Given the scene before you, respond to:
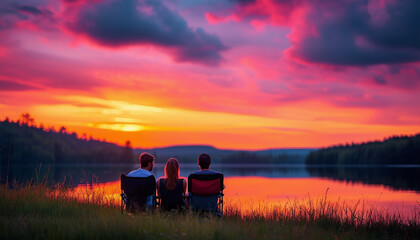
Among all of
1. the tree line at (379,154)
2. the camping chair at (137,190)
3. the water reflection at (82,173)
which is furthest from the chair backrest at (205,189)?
the tree line at (379,154)

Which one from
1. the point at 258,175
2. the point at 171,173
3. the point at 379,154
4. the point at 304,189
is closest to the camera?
the point at 171,173

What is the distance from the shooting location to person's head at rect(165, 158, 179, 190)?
793cm

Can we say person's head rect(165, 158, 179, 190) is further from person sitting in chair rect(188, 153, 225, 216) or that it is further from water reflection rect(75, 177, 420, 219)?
water reflection rect(75, 177, 420, 219)

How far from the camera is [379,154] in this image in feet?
326

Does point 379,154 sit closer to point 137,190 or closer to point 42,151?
point 42,151

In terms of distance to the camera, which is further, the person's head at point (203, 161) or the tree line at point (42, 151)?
the tree line at point (42, 151)

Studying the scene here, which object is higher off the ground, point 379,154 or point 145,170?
point 379,154

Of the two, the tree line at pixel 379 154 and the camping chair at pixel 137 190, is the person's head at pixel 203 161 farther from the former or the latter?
the tree line at pixel 379 154

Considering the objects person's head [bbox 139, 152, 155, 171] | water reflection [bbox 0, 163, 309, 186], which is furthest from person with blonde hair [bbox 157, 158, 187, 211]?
water reflection [bbox 0, 163, 309, 186]

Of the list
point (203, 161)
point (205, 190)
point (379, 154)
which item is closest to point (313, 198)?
point (205, 190)

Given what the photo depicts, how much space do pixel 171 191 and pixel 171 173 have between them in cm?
45

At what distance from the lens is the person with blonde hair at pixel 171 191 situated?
8078mm

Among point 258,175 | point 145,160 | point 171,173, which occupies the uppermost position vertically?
point 145,160

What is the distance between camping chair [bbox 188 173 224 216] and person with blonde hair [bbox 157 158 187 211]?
0.65 ft
